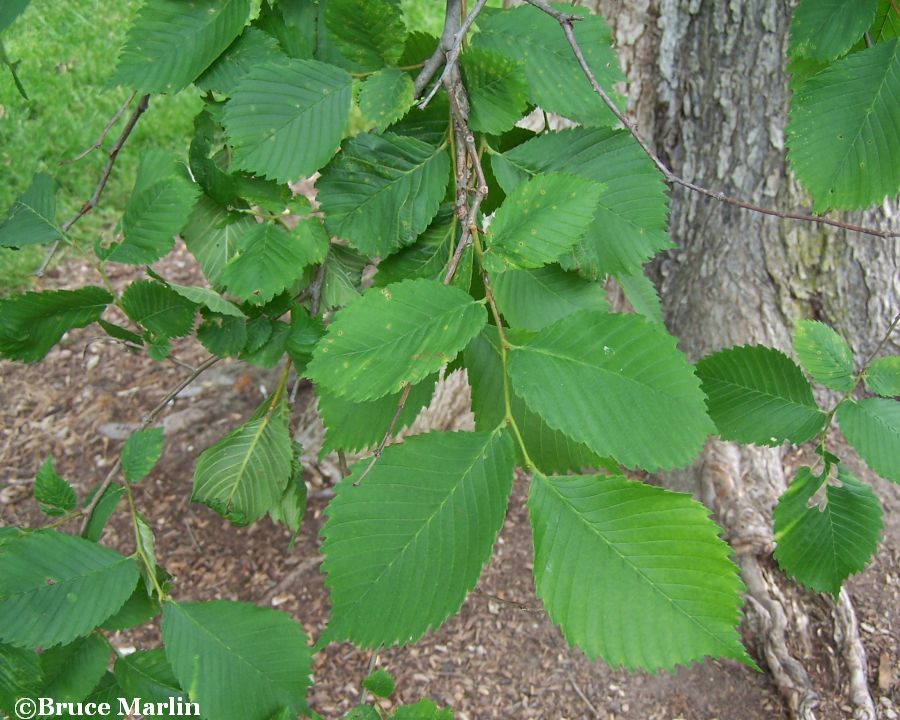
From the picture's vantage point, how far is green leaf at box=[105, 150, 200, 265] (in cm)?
101

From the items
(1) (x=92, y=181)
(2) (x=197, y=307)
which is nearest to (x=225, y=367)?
(1) (x=92, y=181)

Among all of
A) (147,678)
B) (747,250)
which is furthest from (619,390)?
(747,250)

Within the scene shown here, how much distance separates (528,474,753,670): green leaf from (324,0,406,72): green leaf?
22.3 inches

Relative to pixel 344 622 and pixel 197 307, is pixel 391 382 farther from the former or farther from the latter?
pixel 197 307

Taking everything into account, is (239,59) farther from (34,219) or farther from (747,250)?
(747,250)

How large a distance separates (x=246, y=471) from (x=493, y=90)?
64cm

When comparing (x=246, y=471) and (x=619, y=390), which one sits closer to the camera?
(x=619, y=390)

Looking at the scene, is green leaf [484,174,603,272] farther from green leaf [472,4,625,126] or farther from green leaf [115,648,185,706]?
green leaf [115,648,185,706]

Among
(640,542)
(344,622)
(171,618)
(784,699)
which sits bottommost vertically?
(784,699)

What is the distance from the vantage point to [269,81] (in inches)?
36.2

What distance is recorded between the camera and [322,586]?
2.06m

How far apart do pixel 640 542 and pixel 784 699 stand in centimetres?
148

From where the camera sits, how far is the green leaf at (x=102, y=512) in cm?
110

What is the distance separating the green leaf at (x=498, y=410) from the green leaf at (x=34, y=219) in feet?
2.15
